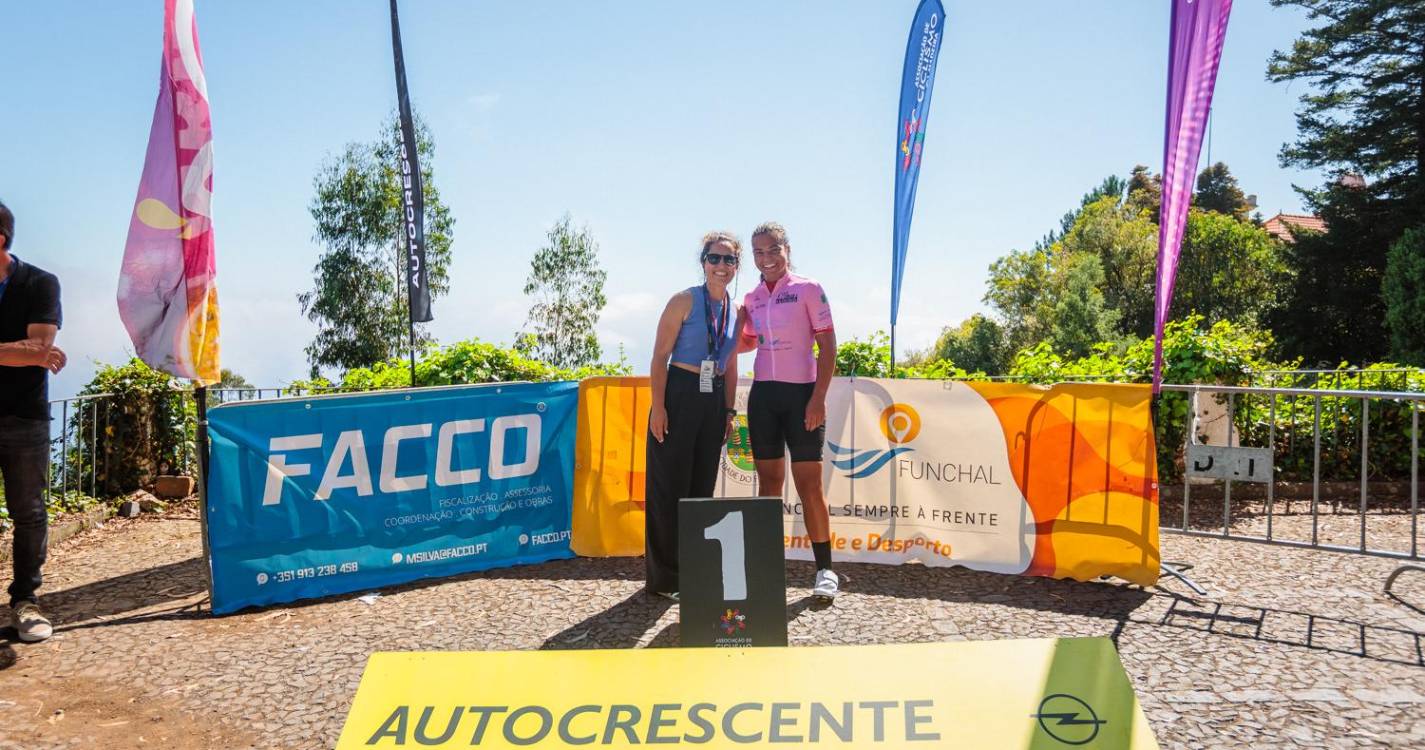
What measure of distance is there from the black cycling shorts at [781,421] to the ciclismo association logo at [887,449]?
121cm

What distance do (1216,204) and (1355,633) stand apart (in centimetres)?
6895

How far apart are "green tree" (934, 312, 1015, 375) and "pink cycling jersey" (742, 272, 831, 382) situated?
52.6 meters

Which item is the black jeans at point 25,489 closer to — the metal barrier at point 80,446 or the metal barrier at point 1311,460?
the metal barrier at point 80,446

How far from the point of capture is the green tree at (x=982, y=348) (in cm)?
5891

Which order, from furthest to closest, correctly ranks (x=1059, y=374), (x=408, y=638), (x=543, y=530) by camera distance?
(x=1059, y=374) < (x=543, y=530) < (x=408, y=638)

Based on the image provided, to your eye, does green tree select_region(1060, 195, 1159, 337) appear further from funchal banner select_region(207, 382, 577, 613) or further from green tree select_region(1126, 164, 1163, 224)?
funchal banner select_region(207, 382, 577, 613)

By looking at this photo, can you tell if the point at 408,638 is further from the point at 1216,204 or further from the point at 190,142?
the point at 1216,204

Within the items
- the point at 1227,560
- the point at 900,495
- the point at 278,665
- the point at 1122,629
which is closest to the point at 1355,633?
the point at 1122,629

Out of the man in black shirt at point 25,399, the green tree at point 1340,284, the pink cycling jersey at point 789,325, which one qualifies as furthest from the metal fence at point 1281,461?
the green tree at point 1340,284

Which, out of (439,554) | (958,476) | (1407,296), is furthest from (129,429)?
(1407,296)

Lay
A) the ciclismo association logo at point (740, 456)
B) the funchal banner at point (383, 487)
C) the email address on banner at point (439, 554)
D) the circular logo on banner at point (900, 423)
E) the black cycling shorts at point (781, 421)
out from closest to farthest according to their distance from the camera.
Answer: the black cycling shorts at point (781, 421)
the funchal banner at point (383, 487)
the email address on banner at point (439, 554)
the circular logo on banner at point (900, 423)
the ciclismo association logo at point (740, 456)

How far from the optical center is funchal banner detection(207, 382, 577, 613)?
17.2 feet

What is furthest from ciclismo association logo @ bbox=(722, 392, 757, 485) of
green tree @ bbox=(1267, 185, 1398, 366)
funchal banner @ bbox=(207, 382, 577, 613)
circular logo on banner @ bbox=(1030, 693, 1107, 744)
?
green tree @ bbox=(1267, 185, 1398, 366)

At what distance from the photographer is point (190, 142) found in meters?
5.25
